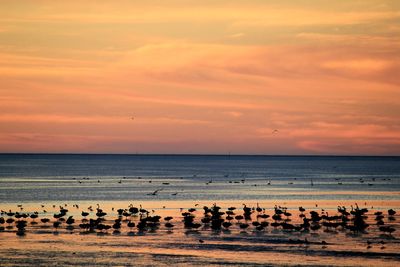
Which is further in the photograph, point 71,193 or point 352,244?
point 71,193

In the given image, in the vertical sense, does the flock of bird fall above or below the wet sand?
above

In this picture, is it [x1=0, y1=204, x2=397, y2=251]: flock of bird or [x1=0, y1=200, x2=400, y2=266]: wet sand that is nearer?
[x1=0, y1=200, x2=400, y2=266]: wet sand

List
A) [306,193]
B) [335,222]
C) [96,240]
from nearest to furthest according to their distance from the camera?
[96,240] → [335,222] → [306,193]

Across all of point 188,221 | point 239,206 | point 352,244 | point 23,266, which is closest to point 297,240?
point 352,244

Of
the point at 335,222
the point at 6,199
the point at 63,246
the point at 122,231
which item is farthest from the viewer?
the point at 6,199

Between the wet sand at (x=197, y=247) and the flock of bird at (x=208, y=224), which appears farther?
the flock of bird at (x=208, y=224)

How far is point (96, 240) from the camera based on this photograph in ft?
194

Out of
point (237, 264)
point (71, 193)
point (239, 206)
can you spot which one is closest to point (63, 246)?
point (237, 264)

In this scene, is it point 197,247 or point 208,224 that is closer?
point 197,247

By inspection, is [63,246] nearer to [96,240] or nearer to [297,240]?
[96,240]

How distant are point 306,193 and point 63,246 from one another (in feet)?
232

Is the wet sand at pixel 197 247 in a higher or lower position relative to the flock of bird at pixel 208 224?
lower

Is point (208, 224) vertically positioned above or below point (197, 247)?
above

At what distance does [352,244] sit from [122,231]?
2063 cm
